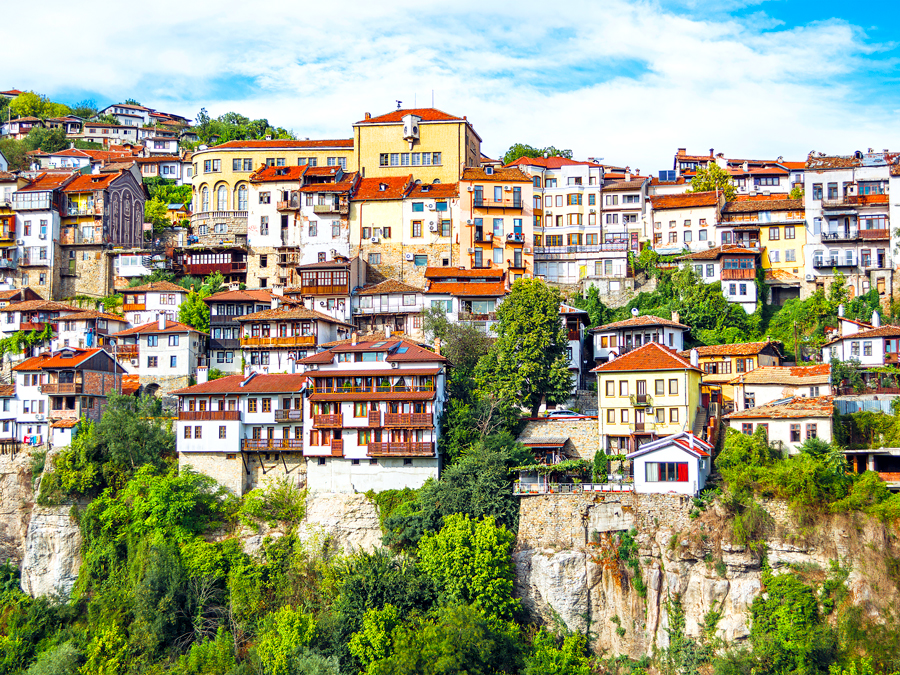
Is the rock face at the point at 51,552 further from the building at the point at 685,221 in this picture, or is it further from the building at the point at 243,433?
the building at the point at 685,221

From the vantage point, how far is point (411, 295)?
2525 inches

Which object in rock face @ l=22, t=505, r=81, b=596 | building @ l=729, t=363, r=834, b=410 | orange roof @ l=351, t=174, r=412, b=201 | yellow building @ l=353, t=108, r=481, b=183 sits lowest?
rock face @ l=22, t=505, r=81, b=596

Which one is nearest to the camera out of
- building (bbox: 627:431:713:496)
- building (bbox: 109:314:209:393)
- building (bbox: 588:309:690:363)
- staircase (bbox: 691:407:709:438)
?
building (bbox: 627:431:713:496)

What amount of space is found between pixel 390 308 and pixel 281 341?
833 cm

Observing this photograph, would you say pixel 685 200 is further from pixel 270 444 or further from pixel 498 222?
pixel 270 444

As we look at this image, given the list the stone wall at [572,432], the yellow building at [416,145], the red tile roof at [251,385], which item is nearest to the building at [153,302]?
the red tile roof at [251,385]

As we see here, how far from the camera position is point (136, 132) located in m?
138

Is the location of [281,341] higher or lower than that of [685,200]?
lower

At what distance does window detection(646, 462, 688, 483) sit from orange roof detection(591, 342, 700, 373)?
6.12 metres

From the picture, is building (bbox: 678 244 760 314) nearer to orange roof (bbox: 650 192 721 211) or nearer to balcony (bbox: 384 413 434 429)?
orange roof (bbox: 650 192 721 211)

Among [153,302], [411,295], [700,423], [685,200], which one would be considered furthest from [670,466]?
[153,302]

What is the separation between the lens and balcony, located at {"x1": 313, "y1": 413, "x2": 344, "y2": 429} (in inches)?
1927

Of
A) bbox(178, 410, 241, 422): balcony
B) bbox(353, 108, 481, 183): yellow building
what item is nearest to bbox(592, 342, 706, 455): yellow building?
bbox(178, 410, 241, 422): balcony

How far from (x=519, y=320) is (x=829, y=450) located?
1812 cm
